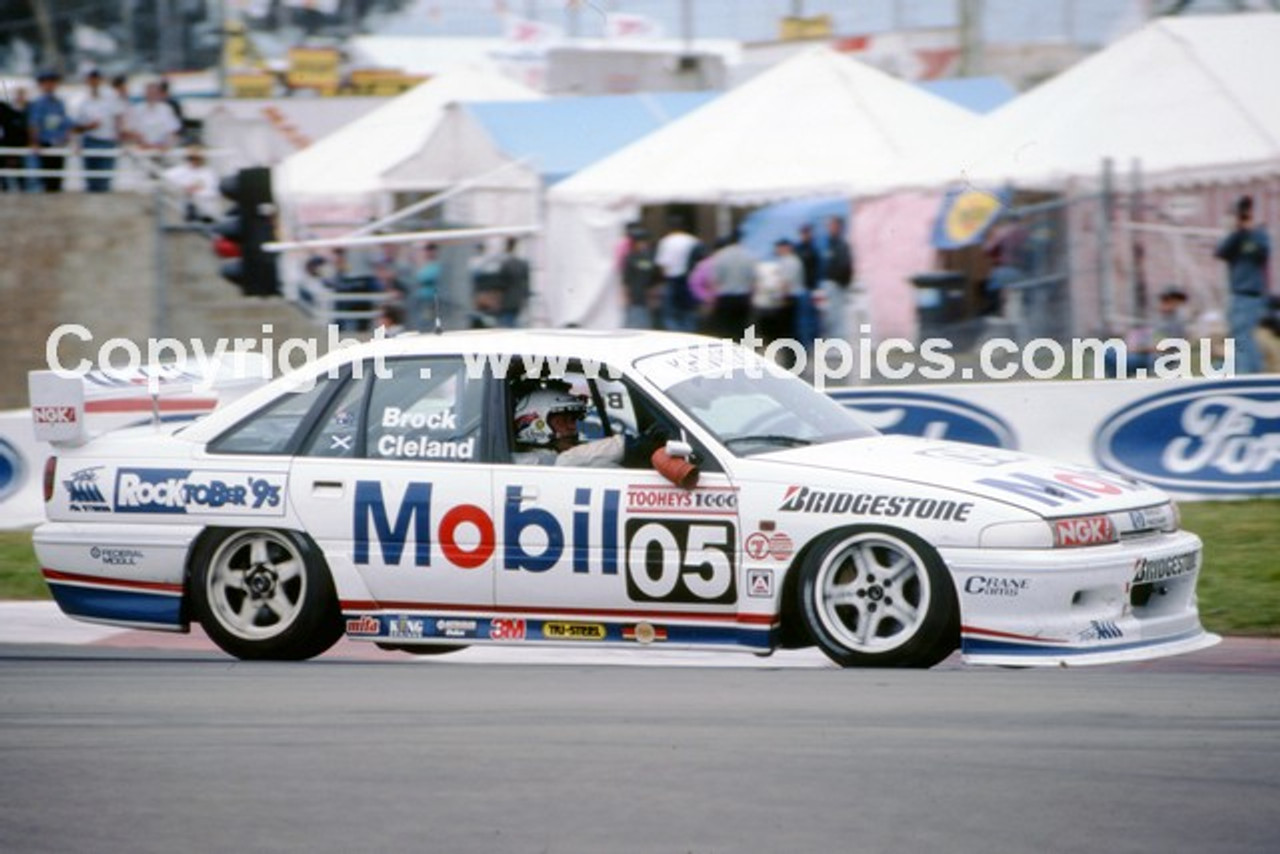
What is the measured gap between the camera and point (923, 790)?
5707 millimetres

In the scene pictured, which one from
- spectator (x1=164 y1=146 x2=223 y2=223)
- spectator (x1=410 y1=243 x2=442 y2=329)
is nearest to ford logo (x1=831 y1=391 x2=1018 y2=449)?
spectator (x1=410 y1=243 x2=442 y2=329)

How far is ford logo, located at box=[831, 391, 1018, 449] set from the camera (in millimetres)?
13836

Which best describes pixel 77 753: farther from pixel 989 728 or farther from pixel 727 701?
pixel 989 728

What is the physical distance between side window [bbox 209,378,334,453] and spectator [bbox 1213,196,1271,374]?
35.3 feet

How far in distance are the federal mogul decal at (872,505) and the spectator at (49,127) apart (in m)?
15.2

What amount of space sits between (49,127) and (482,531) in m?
15.4

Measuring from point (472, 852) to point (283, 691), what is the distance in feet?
8.20

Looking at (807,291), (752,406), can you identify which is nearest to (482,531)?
(752,406)

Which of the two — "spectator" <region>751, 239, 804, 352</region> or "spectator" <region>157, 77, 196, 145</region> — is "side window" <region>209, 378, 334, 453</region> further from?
"spectator" <region>157, 77, 196, 145</region>

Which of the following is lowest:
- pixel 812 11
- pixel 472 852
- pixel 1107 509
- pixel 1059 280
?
pixel 472 852

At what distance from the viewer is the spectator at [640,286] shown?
21.2 metres

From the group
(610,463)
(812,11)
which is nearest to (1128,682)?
(610,463)

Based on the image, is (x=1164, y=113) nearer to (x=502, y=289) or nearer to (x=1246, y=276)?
(x=1246, y=276)

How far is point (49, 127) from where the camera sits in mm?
22203
